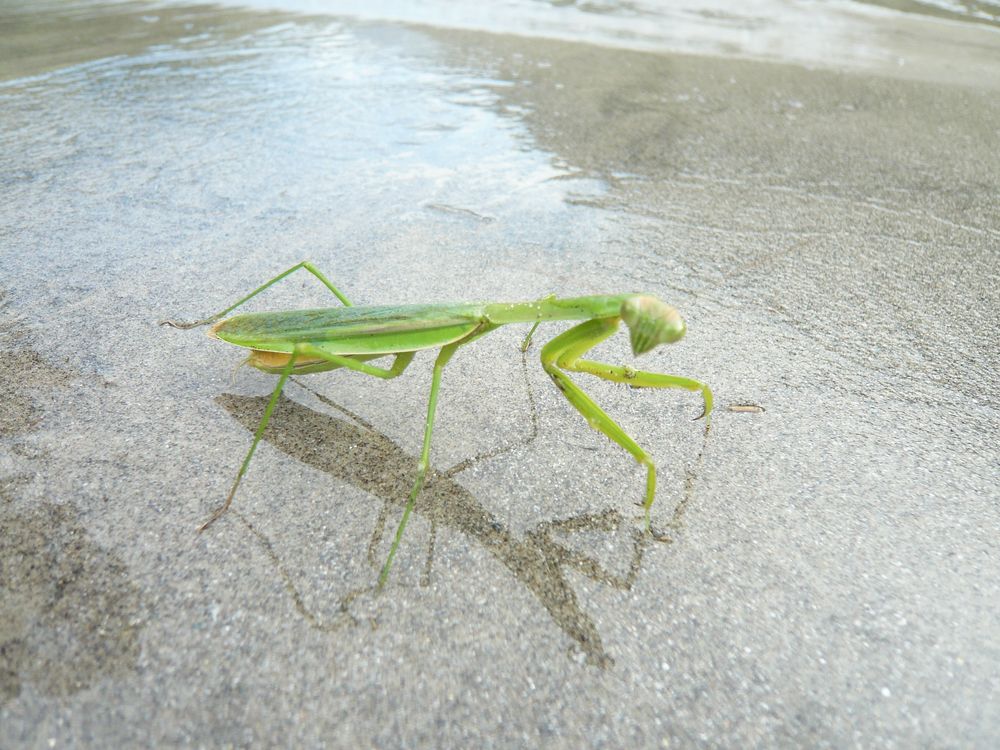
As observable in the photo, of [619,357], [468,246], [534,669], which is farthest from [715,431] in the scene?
[468,246]

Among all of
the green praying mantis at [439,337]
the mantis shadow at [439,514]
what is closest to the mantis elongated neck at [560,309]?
the green praying mantis at [439,337]

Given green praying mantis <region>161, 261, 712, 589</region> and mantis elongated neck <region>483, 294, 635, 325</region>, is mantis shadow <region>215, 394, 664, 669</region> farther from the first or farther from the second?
mantis elongated neck <region>483, 294, 635, 325</region>

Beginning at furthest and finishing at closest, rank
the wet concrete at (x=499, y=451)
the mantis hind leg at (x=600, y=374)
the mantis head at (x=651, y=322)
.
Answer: the mantis hind leg at (x=600, y=374)
the mantis head at (x=651, y=322)
the wet concrete at (x=499, y=451)

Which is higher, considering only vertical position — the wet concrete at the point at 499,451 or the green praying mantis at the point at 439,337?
the green praying mantis at the point at 439,337

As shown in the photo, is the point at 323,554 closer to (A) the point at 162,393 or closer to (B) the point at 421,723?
(B) the point at 421,723

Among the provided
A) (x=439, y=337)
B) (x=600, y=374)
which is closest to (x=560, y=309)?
(x=600, y=374)

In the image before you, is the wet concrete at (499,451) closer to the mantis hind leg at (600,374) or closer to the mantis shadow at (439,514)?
the mantis shadow at (439,514)
